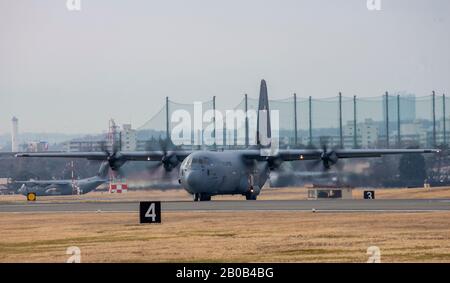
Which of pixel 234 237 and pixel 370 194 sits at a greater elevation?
pixel 234 237

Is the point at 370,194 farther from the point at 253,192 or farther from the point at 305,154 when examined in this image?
the point at 253,192

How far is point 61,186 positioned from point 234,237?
88.8 m

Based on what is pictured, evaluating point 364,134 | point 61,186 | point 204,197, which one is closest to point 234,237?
point 204,197

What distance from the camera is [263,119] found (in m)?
94.6

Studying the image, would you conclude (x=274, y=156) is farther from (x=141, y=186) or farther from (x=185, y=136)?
(x=185, y=136)

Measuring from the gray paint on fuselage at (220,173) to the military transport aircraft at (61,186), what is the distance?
39265 mm

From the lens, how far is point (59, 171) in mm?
135000

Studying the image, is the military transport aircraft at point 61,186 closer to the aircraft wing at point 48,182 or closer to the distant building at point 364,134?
the aircraft wing at point 48,182

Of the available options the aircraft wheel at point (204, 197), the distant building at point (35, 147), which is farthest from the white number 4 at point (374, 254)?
the distant building at point (35, 147)

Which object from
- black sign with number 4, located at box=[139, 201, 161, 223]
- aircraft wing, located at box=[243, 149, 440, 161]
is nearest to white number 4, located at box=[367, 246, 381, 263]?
black sign with number 4, located at box=[139, 201, 161, 223]

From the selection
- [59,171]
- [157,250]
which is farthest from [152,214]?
[59,171]

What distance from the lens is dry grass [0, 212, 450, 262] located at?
29.9 meters
